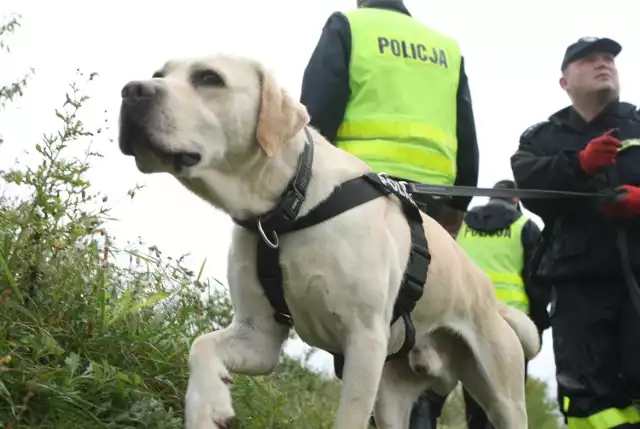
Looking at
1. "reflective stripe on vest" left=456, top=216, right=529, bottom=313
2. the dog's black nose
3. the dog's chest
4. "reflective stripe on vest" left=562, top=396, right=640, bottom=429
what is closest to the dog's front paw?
the dog's chest

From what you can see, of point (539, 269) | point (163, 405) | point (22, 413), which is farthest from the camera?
point (539, 269)

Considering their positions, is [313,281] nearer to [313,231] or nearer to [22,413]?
[313,231]

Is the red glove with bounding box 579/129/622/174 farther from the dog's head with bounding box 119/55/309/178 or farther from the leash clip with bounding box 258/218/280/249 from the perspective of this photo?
the leash clip with bounding box 258/218/280/249

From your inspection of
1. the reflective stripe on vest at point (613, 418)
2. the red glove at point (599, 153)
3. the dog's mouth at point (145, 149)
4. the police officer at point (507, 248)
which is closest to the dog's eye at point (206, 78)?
the dog's mouth at point (145, 149)

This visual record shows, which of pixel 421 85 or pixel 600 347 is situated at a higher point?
pixel 421 85

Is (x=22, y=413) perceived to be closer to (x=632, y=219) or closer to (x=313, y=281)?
(x=313, y=281)

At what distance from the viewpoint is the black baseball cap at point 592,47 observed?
514 centimetres

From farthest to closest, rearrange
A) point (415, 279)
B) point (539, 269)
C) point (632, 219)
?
point (539, 269) → point (632, 219) → point (415, 279)

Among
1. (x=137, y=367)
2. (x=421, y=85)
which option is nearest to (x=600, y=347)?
(x=421, y=85)

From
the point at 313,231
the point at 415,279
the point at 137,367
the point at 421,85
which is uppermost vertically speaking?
the point at 421,85

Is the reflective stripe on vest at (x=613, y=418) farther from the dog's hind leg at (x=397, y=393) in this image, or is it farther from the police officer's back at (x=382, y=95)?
the police officer's back at (x=382, y=95)

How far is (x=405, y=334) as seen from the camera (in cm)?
346

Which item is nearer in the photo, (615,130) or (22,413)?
(22,413)

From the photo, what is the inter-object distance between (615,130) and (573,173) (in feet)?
1.11
